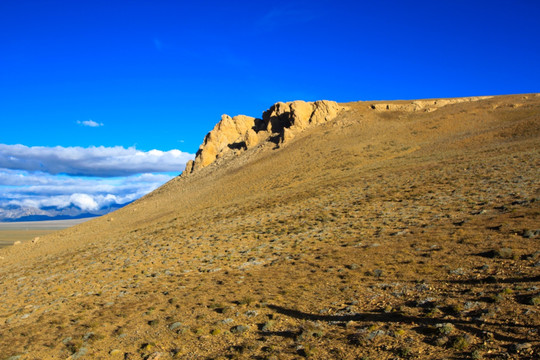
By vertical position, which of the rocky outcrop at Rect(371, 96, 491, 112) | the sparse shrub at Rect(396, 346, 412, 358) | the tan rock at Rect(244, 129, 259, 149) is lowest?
the sparse shrub at Rect(396, 346, 412, 358)

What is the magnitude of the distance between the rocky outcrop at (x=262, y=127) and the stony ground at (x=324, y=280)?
32.3 m

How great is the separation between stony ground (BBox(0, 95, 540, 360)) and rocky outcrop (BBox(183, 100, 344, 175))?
3231 cm

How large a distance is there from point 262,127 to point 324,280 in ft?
206

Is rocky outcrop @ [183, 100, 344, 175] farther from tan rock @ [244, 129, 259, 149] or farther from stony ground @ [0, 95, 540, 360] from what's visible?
stony ground @ [0, 95, 540, 360]

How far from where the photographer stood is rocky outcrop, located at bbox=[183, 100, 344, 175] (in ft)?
207

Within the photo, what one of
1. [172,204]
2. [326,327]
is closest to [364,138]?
[172,204]

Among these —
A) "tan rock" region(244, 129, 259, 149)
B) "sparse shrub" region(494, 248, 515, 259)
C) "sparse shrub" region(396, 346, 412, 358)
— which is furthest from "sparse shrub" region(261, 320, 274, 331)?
"tan rock" region(244, 129, 259, 149)

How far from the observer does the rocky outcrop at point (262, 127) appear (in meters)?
63.1

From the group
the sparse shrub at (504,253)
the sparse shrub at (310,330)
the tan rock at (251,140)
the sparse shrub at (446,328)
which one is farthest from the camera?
the tan rock at (251,140)

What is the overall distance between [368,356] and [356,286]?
12.2ft

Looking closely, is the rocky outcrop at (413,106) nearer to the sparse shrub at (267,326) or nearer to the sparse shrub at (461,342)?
the sparse shrub at (267,326)

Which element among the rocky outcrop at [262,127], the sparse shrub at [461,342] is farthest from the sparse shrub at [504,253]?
the rocky outcrop at [262,127]

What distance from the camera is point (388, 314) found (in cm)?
838

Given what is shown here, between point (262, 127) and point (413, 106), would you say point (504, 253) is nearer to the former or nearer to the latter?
point (413, 106)
